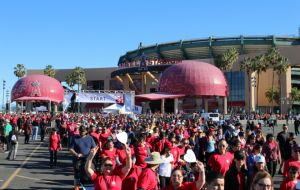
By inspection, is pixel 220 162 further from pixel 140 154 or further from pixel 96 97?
pixel 96 97

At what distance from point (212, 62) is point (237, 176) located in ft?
306

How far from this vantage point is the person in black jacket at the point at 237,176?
21.9 ft

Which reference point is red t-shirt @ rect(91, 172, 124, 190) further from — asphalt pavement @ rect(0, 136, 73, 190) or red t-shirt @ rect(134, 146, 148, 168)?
asphalt pavement @ rect(0, 136, 73, 190)

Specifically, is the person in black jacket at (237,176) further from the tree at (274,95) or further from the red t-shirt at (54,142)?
the tree at (274,95)

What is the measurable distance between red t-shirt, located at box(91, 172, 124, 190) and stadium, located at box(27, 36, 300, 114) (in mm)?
69436

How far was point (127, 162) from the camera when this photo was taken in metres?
6.11

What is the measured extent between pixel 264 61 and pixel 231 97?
2781cm

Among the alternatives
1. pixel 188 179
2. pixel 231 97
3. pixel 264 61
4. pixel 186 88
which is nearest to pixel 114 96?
pixel 186 88

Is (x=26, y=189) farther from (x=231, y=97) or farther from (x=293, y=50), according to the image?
(x=231, y=97)

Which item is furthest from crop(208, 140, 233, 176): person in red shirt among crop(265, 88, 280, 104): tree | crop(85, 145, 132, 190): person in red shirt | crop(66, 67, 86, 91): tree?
crop(66, 67, 86, 91): tree

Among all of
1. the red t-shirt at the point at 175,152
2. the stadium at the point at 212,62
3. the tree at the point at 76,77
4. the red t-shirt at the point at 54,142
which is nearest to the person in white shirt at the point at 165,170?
the red t-shirt at the point at 175,152

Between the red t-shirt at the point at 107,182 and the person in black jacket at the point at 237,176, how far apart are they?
168cm

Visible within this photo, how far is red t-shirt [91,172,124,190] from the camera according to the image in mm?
5770

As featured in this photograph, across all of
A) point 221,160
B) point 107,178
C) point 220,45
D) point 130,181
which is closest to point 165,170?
point 221,160
